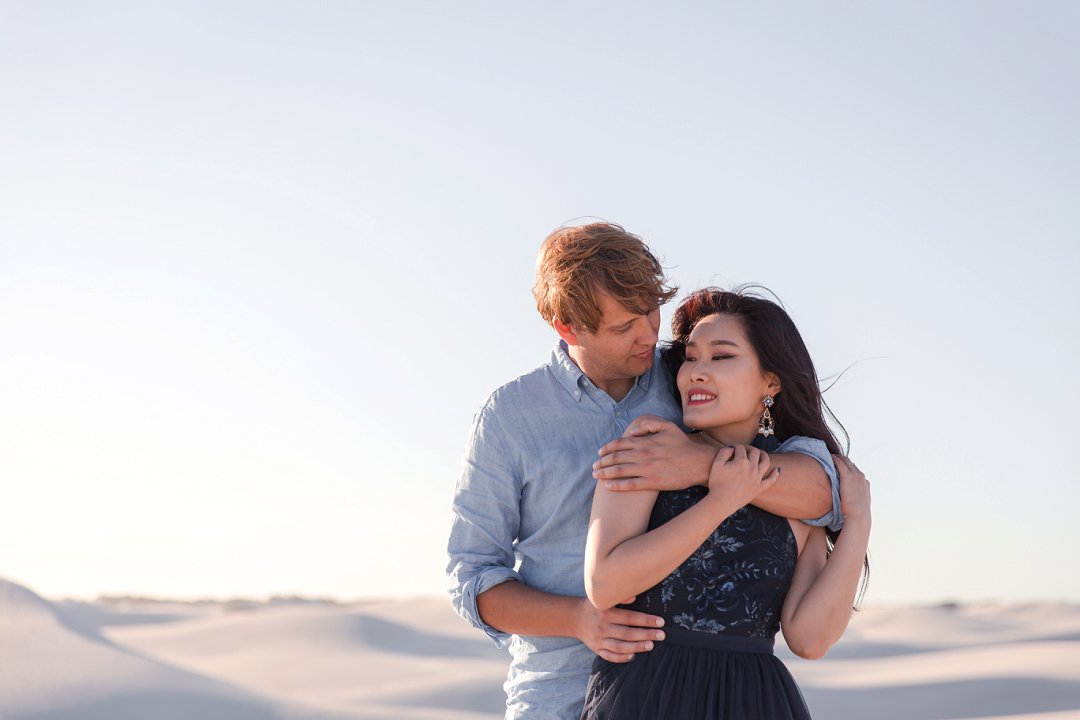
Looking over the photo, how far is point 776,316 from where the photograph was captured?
342 cm

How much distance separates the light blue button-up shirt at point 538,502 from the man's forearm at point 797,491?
50 centimetres

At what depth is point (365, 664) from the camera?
1509cm

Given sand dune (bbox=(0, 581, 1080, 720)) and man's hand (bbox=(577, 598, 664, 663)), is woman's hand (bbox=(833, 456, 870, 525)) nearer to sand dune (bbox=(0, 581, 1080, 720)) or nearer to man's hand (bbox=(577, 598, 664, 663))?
man's hand (bbox=(577, 598, 664, 663))

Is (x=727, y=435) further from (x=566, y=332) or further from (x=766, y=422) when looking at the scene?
(x=566, y=332)

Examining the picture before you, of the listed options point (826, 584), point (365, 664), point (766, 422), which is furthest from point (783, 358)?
point (365, 664)

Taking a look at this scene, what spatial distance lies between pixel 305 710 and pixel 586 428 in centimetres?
797

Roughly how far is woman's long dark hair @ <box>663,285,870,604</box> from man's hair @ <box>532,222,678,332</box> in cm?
16

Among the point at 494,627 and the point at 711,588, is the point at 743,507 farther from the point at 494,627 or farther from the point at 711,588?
the point at 494,627

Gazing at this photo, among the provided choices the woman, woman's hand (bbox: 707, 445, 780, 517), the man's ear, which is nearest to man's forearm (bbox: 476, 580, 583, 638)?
the woman

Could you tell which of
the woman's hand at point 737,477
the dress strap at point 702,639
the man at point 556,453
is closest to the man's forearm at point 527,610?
the man at point 556,453

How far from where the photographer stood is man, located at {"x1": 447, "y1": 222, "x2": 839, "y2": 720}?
3443 millimetres

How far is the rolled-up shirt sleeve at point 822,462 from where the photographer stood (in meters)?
3.24

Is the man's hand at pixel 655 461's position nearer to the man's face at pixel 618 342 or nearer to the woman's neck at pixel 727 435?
the woman's neck at pixel 727 435

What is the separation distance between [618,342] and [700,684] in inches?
38.8
